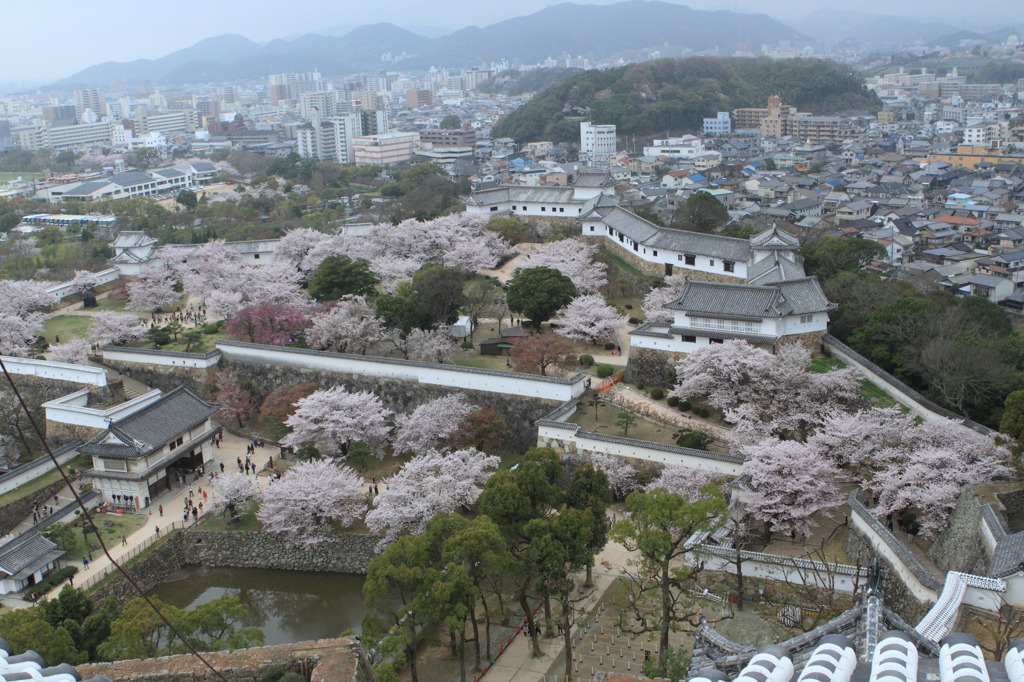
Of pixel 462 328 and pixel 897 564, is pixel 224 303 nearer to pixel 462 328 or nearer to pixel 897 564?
pixel 462 328

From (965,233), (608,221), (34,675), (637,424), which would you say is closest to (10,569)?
(34,675)

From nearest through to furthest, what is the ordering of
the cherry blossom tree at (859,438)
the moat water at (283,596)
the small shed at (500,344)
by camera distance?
A: the cherry blossom tree at (859,438), the moat water at (283,596), the small shed at (500,344)

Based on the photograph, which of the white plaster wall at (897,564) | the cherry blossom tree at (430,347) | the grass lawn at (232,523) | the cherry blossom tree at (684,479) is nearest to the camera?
the white plaster wall at (897,564)

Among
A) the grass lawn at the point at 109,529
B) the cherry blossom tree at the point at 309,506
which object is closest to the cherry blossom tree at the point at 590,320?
the cherry blossom tree at the point at 309,506

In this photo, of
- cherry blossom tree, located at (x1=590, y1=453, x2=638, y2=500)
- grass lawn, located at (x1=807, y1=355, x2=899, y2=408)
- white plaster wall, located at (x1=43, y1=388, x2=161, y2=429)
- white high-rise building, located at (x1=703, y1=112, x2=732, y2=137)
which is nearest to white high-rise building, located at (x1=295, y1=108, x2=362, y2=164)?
white high-rise building, located at (x1=703, y1=112, x2=732, y2=137)

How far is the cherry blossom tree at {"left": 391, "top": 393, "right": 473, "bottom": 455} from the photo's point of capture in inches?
916

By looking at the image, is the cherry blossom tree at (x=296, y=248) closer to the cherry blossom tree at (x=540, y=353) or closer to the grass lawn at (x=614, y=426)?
the cherry blossom tree at (x=540, y=353)

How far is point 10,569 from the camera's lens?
18531mm

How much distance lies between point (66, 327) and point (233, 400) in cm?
1249

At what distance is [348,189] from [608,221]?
40.0m

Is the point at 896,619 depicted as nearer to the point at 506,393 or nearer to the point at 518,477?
the point at 518,477

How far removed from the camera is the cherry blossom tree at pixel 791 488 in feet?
56.1

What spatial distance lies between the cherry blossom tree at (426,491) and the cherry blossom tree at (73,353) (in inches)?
599

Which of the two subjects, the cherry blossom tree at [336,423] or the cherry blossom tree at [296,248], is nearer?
the cherry blossom tree at [336,423]
